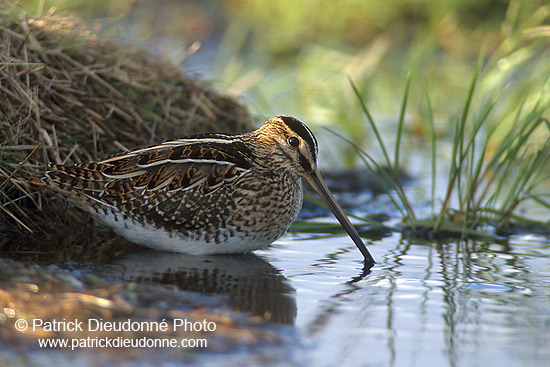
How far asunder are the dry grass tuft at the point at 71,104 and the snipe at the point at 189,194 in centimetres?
32

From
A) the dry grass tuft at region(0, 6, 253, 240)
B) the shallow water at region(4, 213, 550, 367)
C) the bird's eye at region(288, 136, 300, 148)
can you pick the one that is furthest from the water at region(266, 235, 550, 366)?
the dry grass tuft at region(0, 6, 253, 240)

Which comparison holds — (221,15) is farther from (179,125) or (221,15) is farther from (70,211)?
(70,211)

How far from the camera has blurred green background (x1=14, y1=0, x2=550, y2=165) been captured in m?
9.35

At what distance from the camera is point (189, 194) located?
5.01 m

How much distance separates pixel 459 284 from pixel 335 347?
4.35 feet

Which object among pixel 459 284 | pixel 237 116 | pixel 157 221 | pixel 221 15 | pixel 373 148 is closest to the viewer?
pixel 459 284

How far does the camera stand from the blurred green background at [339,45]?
368 inches

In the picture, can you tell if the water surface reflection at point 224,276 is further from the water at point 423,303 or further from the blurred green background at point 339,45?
the blurred green background at point 339,45

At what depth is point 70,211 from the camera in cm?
544

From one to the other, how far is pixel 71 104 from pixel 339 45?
7.58 m

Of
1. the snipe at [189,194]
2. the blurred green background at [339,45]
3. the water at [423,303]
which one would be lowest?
the water at [423,303]

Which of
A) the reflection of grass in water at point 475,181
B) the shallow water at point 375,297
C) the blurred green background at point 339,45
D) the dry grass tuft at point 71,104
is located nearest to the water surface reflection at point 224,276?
the shallow water at point 375,297

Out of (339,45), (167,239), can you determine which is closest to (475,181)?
(167,239)

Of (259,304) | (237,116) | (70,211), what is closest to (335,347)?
(259,304)
